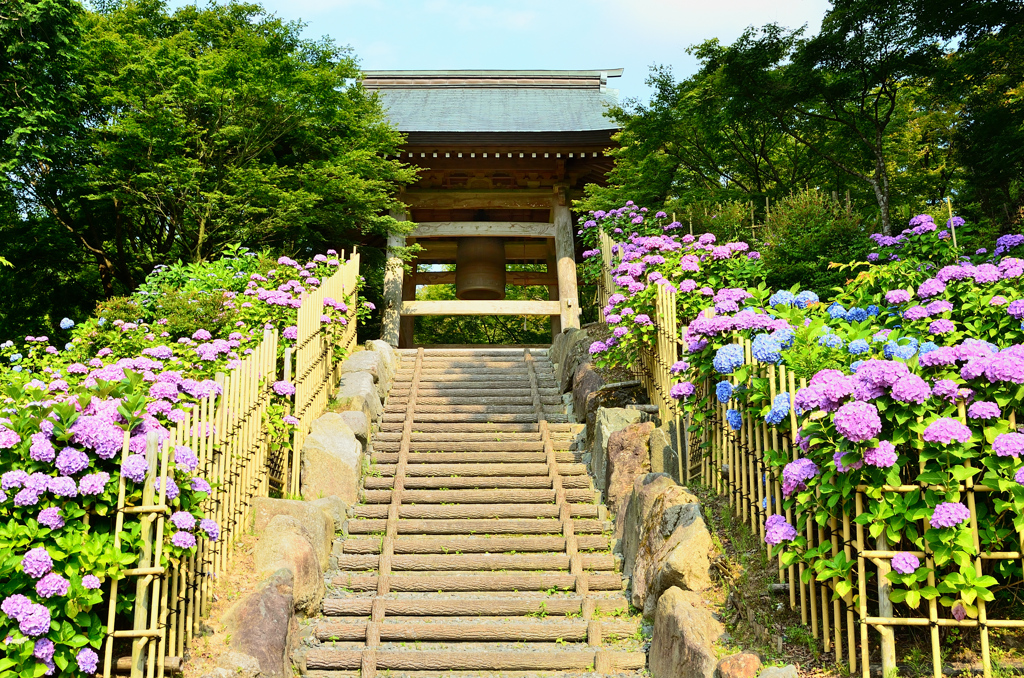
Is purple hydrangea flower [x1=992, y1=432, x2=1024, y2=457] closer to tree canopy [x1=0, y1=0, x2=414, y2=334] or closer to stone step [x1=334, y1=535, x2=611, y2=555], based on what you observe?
stone step [x1=334, y1=535, x2=611, y2=555]

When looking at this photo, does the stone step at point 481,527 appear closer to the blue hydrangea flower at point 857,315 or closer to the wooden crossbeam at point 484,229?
the blue hydrangea flower at point 857,315

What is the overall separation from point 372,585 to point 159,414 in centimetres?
215

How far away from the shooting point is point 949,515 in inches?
121

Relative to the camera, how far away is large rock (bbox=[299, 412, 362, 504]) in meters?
6.35

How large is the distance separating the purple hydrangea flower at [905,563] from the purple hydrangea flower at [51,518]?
3.60 meters

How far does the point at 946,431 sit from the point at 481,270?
10.8m

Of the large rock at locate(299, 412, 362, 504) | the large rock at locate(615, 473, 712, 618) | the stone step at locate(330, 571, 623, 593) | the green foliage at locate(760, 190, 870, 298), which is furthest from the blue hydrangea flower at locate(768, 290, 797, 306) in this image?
the large rock at locate(299, 412, 362, 504)

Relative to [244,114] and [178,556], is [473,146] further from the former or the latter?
[178,556]

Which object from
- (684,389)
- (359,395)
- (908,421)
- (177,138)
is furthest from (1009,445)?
(177,138)

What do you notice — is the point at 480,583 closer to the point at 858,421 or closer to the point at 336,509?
the point at 336,509

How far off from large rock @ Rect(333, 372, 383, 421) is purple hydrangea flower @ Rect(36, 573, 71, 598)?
4409 mm

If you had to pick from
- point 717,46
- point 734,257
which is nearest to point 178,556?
point 734,257

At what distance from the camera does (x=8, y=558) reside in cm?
318

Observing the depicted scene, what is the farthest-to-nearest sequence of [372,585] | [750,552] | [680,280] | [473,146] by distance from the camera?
[473,146]
[680,280]
[372,585]
[750,552]
